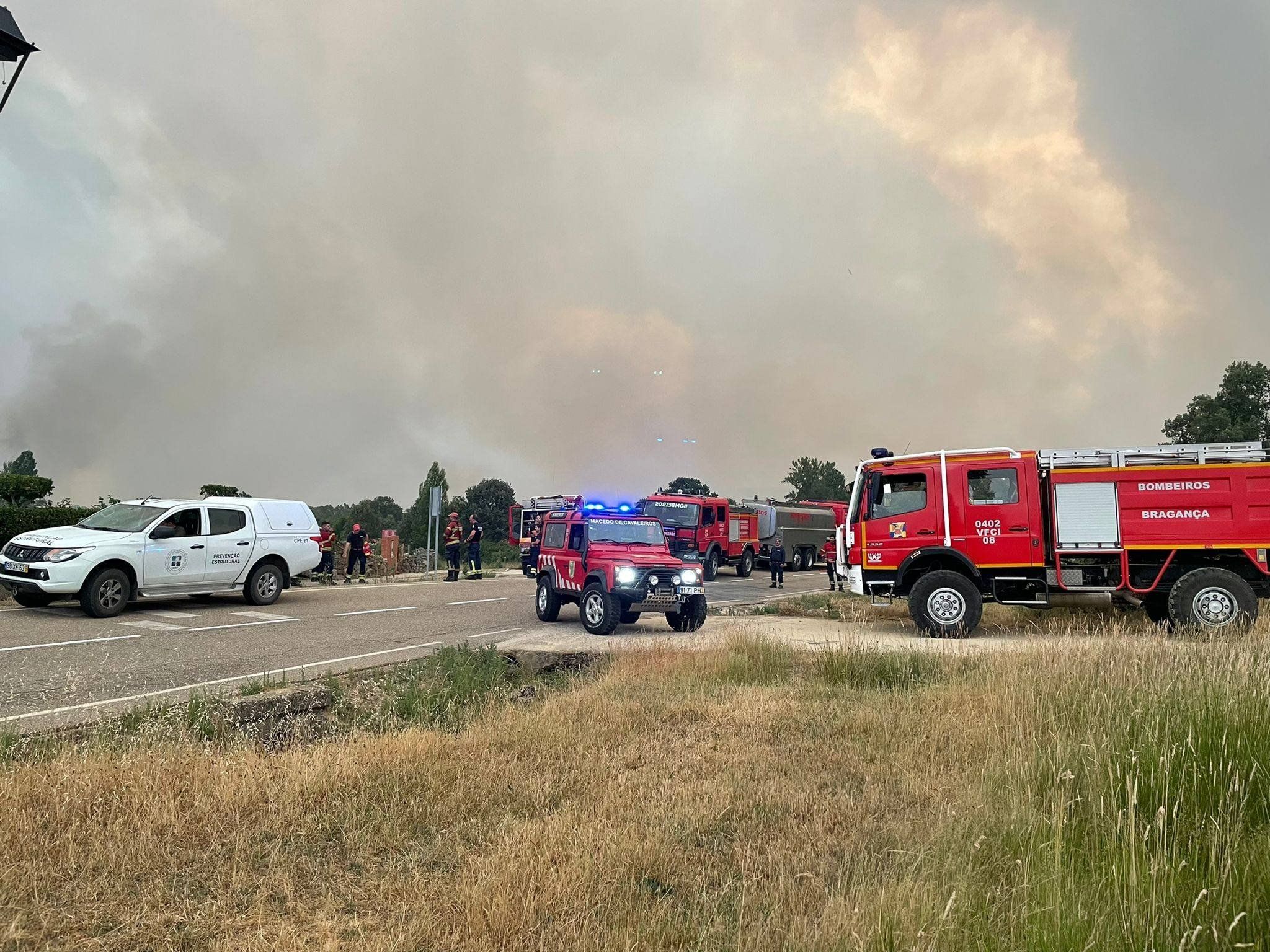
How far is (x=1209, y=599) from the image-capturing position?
38.9 feet

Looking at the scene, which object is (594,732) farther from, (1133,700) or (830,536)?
(830,536)

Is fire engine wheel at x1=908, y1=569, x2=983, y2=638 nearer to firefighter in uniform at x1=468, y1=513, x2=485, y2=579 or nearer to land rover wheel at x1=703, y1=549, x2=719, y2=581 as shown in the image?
firefighter in uniform at x1=468, y1=513, x2=485, y2=579

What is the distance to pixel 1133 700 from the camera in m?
5.11

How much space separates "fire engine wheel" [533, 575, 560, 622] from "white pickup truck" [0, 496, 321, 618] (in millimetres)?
5168

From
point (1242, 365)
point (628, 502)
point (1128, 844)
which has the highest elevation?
point (1242, 365)

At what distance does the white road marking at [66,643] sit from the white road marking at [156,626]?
2.24 feet

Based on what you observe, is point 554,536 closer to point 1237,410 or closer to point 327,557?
point 327,557

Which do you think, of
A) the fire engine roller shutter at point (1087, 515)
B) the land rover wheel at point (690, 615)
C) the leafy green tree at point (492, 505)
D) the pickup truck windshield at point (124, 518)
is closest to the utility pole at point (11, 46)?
the pickup truck windshield at point (124, 518)

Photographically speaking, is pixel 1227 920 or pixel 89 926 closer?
pixel 1227 920

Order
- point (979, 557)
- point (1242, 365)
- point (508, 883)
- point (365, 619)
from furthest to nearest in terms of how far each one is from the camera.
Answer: point (1242, 365) → point (365, 619) → point (979, 557) → point (508, 883)

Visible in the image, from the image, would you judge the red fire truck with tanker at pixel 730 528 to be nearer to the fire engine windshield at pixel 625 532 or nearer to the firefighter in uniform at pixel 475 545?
the firefighter in uniform at pixel 475 545

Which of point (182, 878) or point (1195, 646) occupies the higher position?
point (1195, 646)

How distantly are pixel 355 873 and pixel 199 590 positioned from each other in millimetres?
12926

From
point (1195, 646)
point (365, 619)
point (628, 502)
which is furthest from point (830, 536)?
point (1195, 646)
